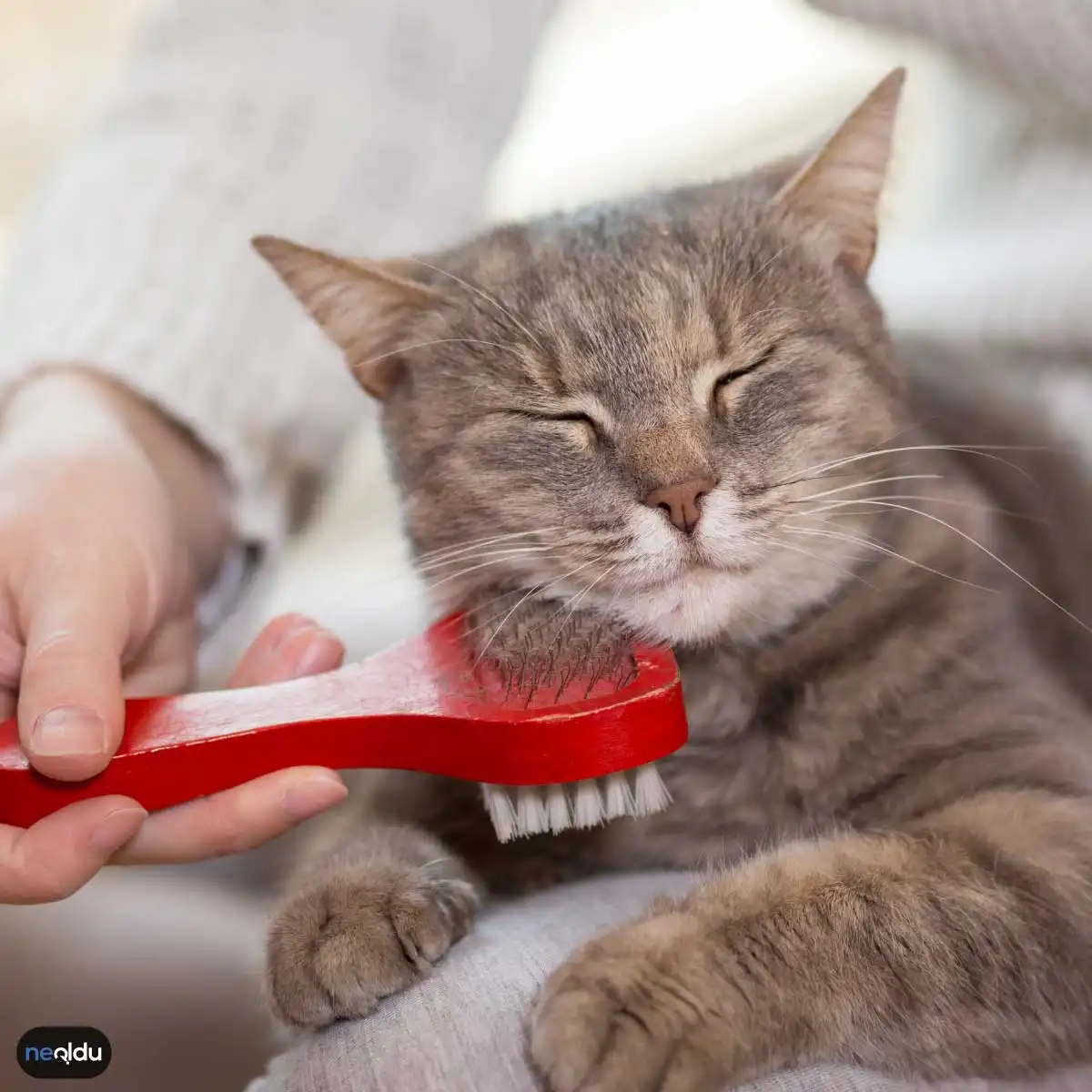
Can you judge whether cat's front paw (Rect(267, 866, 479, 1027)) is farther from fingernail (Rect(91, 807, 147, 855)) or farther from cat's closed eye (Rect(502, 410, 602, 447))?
cat's closed eye (Rect(502, 410, 602, 447))

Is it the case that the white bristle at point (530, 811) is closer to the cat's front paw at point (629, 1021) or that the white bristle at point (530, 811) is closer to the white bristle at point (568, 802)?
the white bristle at point (568, 802)

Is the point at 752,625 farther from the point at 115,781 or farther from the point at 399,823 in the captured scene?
the point at 115,781

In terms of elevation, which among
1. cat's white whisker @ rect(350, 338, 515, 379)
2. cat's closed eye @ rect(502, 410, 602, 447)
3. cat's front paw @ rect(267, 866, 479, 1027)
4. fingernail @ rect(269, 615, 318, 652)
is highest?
cat's white whisker @ rect(350, 338, 515, 379)

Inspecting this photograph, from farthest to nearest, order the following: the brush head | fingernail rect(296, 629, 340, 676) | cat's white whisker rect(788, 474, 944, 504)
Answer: fingernail rect(296, 629, 340, 676), cat's white whisker rect(788, 474, 944, 504), the brush head

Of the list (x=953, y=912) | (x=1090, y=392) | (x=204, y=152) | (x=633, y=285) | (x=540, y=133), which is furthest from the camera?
(x=540, y=133)

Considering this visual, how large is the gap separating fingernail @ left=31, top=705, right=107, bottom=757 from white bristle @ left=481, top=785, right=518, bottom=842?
0.86 feet

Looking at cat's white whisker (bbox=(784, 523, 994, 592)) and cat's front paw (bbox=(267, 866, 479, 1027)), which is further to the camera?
cat's white whisker (bbox=(784, 523, 994, 592))

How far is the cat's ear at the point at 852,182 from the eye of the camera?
848mm

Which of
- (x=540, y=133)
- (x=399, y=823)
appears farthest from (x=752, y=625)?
(x=540, y=133)

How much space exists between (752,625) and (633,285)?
0.29 metres

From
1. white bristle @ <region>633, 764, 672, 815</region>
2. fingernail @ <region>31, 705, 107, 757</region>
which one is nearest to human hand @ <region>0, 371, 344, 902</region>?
fingernail @ <region>31, 705, 107, 757</region>

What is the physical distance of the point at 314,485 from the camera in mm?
1328

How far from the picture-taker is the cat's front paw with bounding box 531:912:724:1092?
1.86 feet

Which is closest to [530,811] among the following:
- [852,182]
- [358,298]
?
[358,298]
